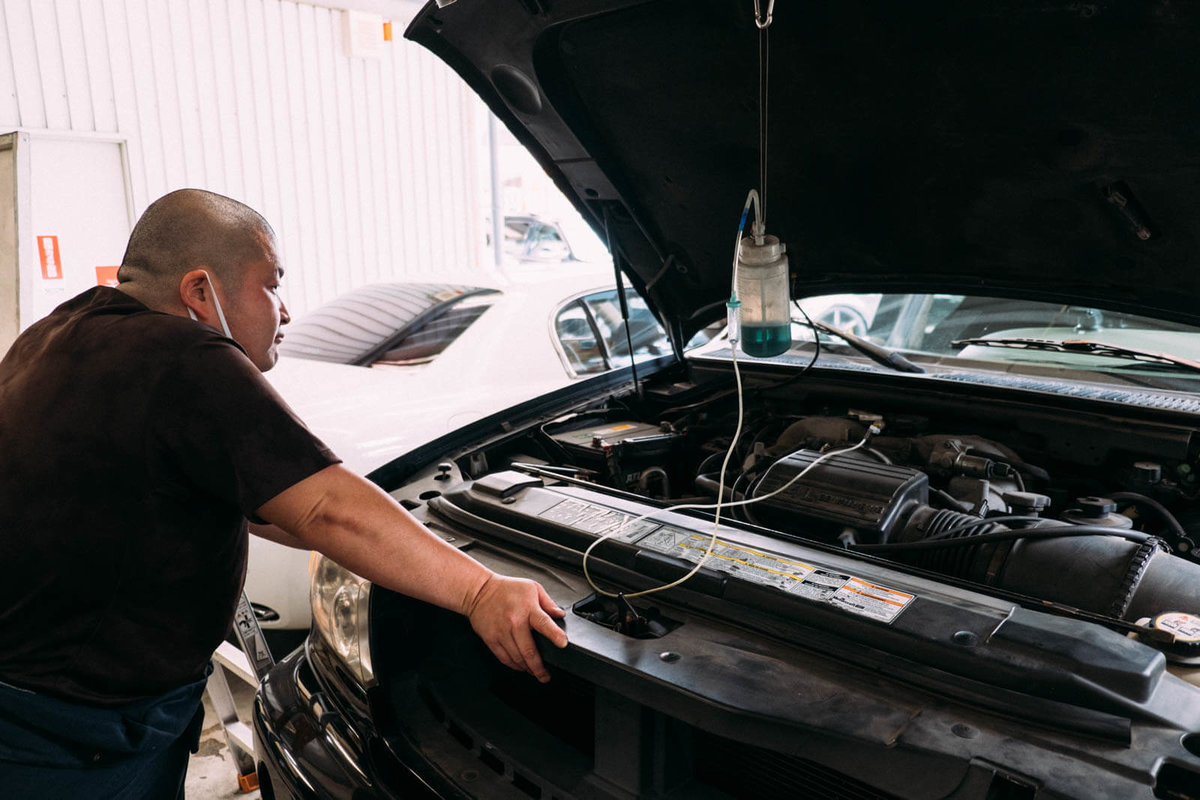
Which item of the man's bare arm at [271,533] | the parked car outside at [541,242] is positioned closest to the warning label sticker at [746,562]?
the man's bare arm at [271,533]

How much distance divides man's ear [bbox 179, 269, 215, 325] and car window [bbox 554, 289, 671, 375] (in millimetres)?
1975

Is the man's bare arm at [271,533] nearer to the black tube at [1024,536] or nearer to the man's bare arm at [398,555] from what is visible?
the man's bare arm at [398,555]

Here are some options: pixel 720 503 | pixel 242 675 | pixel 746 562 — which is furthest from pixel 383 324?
pixel 746 562

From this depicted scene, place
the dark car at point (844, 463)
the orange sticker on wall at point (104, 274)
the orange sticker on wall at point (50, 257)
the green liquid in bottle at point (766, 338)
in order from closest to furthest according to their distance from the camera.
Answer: the dark car at point (844, 463) → the green liquid in bottle at point (766, 338) → the orange sticker on wall at point (50, 257) → the orange sticker on wall at point (104, 274)

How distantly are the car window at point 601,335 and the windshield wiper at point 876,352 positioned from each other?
110cm

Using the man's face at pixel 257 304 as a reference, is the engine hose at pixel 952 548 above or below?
below

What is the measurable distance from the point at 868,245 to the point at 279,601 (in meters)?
2.13

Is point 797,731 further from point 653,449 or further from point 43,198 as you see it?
point 43,198

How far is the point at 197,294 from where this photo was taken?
1449mm

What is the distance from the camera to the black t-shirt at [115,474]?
1268 millimetres

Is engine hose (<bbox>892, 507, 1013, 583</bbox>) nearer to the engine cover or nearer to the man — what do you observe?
the engine cover

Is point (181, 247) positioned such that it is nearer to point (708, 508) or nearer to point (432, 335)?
point (708, 508)

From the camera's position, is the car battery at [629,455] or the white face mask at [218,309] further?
the car battery at [629,455]

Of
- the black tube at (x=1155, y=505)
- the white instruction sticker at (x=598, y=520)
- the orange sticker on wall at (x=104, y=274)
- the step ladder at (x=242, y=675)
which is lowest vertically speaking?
the step ladder at (x=242, y=675)
